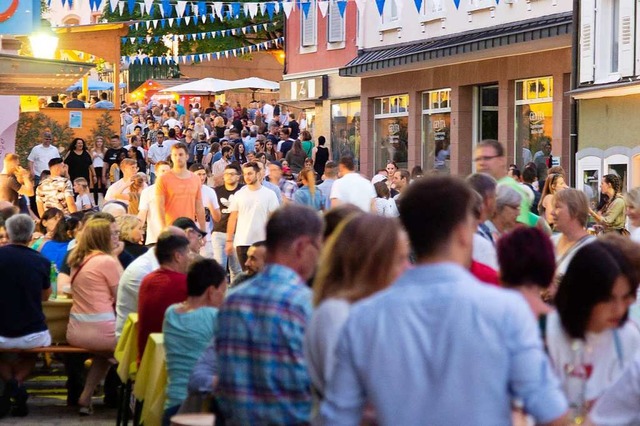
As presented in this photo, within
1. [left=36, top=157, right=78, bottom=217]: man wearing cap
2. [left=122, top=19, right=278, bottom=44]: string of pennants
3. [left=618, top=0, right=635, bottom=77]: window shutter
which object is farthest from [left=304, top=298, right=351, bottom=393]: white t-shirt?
[left=122, top=19, right=278, bottom=44]: string of pennants

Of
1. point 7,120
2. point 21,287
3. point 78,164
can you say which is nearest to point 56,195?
point 7,120

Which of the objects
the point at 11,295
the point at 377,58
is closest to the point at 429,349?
the point at 11,295

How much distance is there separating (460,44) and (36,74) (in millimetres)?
12522

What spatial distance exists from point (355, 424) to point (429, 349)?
0.33 meters

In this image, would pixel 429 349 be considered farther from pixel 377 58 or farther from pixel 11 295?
pixel 377 58

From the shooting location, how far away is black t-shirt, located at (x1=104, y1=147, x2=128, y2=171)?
30.2 m

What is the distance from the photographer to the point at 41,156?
27969 millimetres

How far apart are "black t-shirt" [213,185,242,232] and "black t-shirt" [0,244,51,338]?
21.9 feet

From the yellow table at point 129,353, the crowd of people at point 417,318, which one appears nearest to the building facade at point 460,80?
the yellow table at point 129,353

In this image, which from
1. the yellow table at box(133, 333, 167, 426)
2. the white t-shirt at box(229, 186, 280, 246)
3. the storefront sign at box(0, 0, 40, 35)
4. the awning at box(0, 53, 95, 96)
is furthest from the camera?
the storefront sign at box(0, 0, 40, 35)

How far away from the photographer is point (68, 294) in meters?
12.2

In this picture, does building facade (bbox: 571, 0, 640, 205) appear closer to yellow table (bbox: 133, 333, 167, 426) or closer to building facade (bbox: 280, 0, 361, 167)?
building facade (bbox: 280, 0, 361, 167)

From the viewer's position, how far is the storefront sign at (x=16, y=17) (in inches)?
902

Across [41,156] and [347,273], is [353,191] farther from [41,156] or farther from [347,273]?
[41,156]
